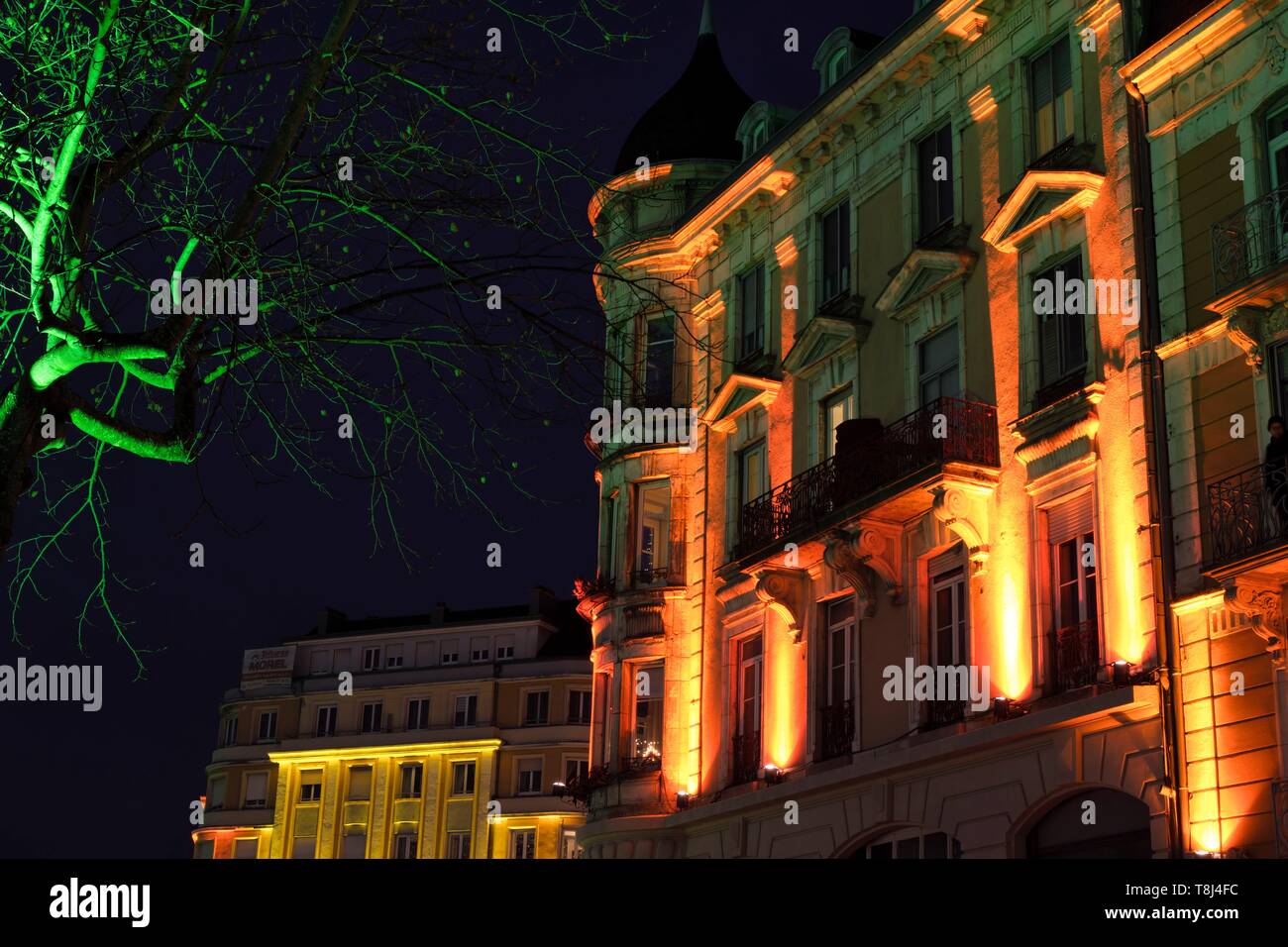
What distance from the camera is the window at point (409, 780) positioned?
7050 centimetres

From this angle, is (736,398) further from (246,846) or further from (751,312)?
(246,846)

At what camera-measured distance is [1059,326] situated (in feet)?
73.8

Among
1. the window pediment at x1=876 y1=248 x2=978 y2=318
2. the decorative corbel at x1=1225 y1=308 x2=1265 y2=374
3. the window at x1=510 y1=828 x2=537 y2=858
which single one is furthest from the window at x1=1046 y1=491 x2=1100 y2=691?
the window at x1=510 y1=828 x2=537 y2=858


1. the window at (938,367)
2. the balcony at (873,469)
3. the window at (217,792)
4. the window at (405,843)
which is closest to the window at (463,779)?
the window at (405,843)

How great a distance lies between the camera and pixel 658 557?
32219 millimetres

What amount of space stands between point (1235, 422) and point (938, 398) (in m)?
5.49

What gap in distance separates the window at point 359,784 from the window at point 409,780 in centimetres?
169

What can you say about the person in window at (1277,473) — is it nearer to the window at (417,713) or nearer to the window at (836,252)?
the window at (836,252)

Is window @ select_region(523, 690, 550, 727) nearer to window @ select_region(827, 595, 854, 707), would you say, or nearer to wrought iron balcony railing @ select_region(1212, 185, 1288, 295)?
window @ select_region(827, 595, 854, 707)

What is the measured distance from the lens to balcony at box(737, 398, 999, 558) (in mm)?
23422

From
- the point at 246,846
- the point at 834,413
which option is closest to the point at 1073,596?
the point at 834,413

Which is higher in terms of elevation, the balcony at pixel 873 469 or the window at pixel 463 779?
the balcony at pixel 873 469

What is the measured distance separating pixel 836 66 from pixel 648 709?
12857 mm
